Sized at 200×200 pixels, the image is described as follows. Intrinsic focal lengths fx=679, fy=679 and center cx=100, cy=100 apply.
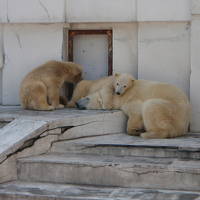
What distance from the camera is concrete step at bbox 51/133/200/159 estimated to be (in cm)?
677

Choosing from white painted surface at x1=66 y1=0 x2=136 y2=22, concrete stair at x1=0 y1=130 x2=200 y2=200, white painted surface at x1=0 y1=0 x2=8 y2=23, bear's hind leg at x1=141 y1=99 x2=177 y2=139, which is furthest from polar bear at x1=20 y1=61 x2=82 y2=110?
bear's hind leg at x1=141 y1=99 x2=177 y2=139

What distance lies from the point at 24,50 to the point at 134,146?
2.68 meters

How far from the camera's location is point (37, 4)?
874 cm

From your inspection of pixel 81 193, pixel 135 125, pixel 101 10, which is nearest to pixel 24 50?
pixel 101 10

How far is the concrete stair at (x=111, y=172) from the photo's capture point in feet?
20.3

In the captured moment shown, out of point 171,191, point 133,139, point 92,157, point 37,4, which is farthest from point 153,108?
point 37,4

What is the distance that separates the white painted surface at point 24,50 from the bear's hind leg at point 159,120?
1.80 metres

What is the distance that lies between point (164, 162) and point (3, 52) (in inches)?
133

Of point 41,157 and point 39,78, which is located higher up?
point 39,78

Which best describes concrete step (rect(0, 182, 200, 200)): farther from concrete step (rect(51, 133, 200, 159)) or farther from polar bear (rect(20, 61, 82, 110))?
polar bear (rect(20, 61, 82, 110))

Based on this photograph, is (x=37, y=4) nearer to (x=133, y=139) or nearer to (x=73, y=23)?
(x=73, y=23)

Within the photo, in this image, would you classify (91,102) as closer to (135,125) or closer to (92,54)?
(135,125)

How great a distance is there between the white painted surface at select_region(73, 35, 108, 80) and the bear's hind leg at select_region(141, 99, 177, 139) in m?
1.54

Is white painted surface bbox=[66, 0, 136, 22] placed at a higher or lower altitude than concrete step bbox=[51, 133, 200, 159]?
higher
